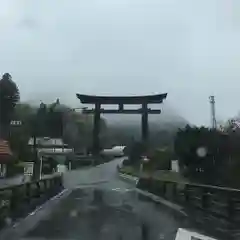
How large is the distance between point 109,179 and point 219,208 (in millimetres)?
34621

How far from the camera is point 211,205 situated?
1645 cm

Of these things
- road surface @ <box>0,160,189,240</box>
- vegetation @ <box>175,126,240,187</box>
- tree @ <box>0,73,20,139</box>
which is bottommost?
road surface @ <box>0,160,189,240</box>

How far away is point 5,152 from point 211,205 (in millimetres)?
20375

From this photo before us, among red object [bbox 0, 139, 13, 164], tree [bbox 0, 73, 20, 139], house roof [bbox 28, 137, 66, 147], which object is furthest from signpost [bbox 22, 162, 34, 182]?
tree [bbox 0, 73, 20, 139]

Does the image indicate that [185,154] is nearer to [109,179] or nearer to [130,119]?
[130,119]

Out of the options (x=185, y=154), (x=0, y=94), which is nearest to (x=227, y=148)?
(x=185, y=154)

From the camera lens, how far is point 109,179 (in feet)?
163

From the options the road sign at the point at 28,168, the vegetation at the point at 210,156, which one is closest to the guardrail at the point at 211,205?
the vegetation at the point at 210,156

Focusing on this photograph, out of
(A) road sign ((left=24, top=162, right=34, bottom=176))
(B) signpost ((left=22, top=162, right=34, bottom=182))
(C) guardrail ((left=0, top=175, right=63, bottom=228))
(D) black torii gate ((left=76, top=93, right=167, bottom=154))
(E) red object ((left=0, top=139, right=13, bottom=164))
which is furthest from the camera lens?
(D) black torii gate ((left=76, top=93, right=167, bottom=154))

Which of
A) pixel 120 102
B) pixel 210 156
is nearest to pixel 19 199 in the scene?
pixel 210 156

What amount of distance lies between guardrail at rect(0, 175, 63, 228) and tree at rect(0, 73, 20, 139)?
43.2 feet

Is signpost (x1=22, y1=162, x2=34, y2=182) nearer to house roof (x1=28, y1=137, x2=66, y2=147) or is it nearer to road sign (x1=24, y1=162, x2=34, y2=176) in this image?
road sign (x1=24, y1=162, x2=34, y2=176)

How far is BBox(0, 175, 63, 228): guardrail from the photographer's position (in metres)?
14.6

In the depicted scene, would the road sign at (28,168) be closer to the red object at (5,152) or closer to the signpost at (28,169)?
the signpost at (28,169)
